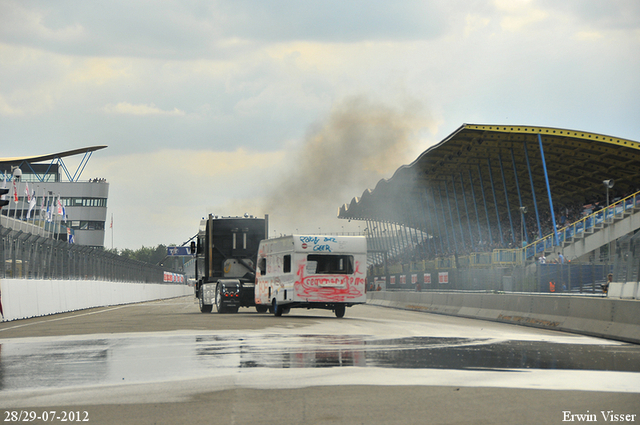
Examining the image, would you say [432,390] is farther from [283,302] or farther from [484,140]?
[484,140]

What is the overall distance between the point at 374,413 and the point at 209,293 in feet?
80.6

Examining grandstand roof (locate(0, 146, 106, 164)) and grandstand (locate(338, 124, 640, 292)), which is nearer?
grandstand (locate(338, 124, 640, 292))

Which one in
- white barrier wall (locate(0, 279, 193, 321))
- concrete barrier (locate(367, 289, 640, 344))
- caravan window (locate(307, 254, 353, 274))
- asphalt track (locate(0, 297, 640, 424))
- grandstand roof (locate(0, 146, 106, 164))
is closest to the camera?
asphalt track (locate(0, 297, 640, 424))

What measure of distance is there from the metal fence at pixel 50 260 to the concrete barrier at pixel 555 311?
51.7 feet

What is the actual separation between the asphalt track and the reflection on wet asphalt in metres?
0.02

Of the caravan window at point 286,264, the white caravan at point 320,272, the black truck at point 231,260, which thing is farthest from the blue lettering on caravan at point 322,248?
the black truck at point 231,260

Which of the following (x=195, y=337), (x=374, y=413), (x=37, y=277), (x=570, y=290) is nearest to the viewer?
(x=374, y=413)

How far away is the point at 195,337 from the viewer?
17094mm

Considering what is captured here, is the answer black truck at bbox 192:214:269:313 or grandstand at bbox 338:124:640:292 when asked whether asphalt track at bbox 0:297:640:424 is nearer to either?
grandstand at bbox 338:124:640:292

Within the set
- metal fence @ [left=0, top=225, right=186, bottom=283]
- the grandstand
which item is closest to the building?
the grandstand

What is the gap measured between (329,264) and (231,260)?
574cm

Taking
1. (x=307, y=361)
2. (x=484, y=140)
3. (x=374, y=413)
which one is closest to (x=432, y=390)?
(x=374, y=413)

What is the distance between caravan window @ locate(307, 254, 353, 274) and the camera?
88.9ft

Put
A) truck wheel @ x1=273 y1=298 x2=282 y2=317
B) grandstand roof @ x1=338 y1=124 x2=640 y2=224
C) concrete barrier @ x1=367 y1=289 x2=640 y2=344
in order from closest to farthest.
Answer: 1. concrete barrier @ x1=367 y1=289 x2=640 y2=344
2. truck wheel @ x1=273 y1=298 x2=282 y2=317
3. grandstand roof @ x1=338 y1=124 x2=640 y2=224
